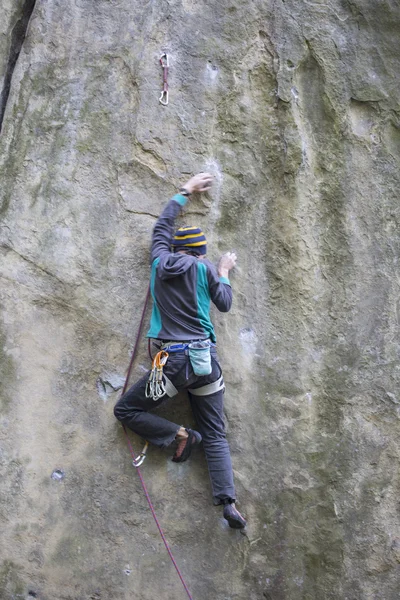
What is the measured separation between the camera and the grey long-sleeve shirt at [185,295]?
17.0 ft

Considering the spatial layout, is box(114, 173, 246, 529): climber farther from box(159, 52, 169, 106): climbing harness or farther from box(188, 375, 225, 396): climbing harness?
box(159, 52, 169, 106): climbing harness

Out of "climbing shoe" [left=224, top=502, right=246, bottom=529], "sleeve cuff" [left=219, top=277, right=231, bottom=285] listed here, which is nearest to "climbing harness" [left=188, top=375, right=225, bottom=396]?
"sleeve cuff" [left=219, top=277, right=231, bottom=285]

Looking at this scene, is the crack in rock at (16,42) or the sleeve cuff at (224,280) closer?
the sleeve cuff at (224,280)

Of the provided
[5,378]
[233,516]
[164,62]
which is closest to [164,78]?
[164,62]

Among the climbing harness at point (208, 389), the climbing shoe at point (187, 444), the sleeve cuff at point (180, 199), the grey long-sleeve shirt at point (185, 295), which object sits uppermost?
the sleeve cuff at point (180, 199)

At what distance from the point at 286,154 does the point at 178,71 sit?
110 cm

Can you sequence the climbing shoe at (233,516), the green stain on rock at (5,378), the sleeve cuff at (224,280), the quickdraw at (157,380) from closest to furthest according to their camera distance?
the quickdraw at (157,380)
the climbing shoe at (233,516)
the sleeve cuff at (224,280)
the green stain on rock at (5,378)

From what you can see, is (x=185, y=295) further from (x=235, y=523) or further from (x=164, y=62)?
(x=164, y=62)

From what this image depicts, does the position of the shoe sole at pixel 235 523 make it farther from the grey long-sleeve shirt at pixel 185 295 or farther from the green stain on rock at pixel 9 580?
the green stain on rock at pixel 9 580

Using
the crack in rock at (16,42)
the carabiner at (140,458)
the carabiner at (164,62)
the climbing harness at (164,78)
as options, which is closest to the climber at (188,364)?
the carabiner at (140,458)

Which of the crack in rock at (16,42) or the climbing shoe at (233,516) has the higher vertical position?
the crack in rock at (16,42)

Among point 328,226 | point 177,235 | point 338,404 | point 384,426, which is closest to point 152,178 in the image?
point 177,235

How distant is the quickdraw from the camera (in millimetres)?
5090

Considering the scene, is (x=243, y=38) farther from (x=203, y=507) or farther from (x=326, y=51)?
(x=203, y=507)
